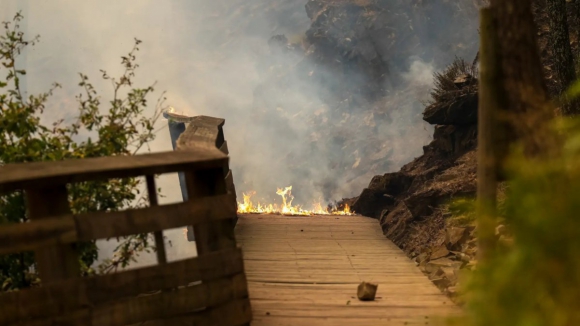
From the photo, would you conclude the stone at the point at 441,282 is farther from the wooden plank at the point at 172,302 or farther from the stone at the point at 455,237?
the wooden plank at the point at 172,302

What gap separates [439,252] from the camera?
736 centimetres

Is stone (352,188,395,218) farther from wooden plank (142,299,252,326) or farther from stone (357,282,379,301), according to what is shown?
wooden plank (142,299,252,326)

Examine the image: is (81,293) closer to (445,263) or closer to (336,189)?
(445,263)

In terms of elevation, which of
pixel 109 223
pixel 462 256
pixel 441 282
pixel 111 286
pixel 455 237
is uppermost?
pixel 109 223

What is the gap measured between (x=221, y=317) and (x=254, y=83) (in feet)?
206

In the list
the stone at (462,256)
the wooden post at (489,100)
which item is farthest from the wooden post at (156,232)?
the stone at (462,256)

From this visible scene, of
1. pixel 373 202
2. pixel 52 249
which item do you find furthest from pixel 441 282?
pixel 373 202

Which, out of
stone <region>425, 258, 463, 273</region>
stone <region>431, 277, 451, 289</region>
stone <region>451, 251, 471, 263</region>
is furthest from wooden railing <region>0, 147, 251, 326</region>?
stone <region>451, 251, 471, 263</region>

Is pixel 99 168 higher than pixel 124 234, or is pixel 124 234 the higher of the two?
pixel 99 168

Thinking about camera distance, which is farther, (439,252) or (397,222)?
(397,222)

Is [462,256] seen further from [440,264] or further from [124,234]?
[124,234]

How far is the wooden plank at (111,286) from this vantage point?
3.32 m

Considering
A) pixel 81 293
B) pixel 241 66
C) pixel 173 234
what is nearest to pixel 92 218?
pixel 81 293

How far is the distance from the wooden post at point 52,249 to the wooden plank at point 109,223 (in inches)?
2.4
